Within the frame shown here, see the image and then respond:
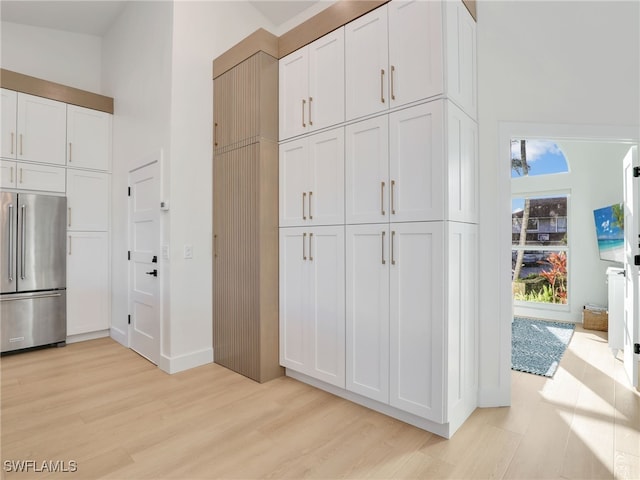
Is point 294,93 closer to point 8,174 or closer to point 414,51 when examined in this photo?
point 414,51

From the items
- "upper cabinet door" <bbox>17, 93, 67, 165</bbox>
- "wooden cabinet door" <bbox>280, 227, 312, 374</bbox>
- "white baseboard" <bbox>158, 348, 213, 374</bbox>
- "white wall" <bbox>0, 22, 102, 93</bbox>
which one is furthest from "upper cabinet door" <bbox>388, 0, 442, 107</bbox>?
"white wall" <bbox>0, 22, 102, 93</bbox>

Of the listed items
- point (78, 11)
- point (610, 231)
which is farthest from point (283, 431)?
point (78, 11)

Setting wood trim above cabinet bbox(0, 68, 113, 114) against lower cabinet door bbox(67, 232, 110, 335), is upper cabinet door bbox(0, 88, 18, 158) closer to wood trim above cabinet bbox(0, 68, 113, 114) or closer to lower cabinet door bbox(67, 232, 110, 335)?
wood trim above cabinet bbox(0, 68, 113, 114)

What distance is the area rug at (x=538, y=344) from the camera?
3.16 m

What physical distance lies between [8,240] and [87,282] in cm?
85

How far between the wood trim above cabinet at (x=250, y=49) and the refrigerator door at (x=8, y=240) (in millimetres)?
2534

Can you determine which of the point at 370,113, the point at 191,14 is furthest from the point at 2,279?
the point at 370,113

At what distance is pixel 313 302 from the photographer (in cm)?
266

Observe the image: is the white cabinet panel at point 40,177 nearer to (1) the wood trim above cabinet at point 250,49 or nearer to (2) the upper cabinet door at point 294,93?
(1) the wood trim above cabinet at point 250,49

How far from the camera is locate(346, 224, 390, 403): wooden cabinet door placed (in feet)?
7.29

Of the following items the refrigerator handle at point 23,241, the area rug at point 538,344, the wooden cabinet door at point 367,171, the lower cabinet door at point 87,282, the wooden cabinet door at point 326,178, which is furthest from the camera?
the lower cabinet door at point 87,282

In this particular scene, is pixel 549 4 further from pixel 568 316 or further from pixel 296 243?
pixel 568 316

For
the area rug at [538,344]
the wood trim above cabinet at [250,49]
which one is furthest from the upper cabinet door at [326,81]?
the area rug at [538,344]

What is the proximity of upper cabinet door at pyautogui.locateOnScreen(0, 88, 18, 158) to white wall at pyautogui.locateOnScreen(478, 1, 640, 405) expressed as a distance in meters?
4.48
